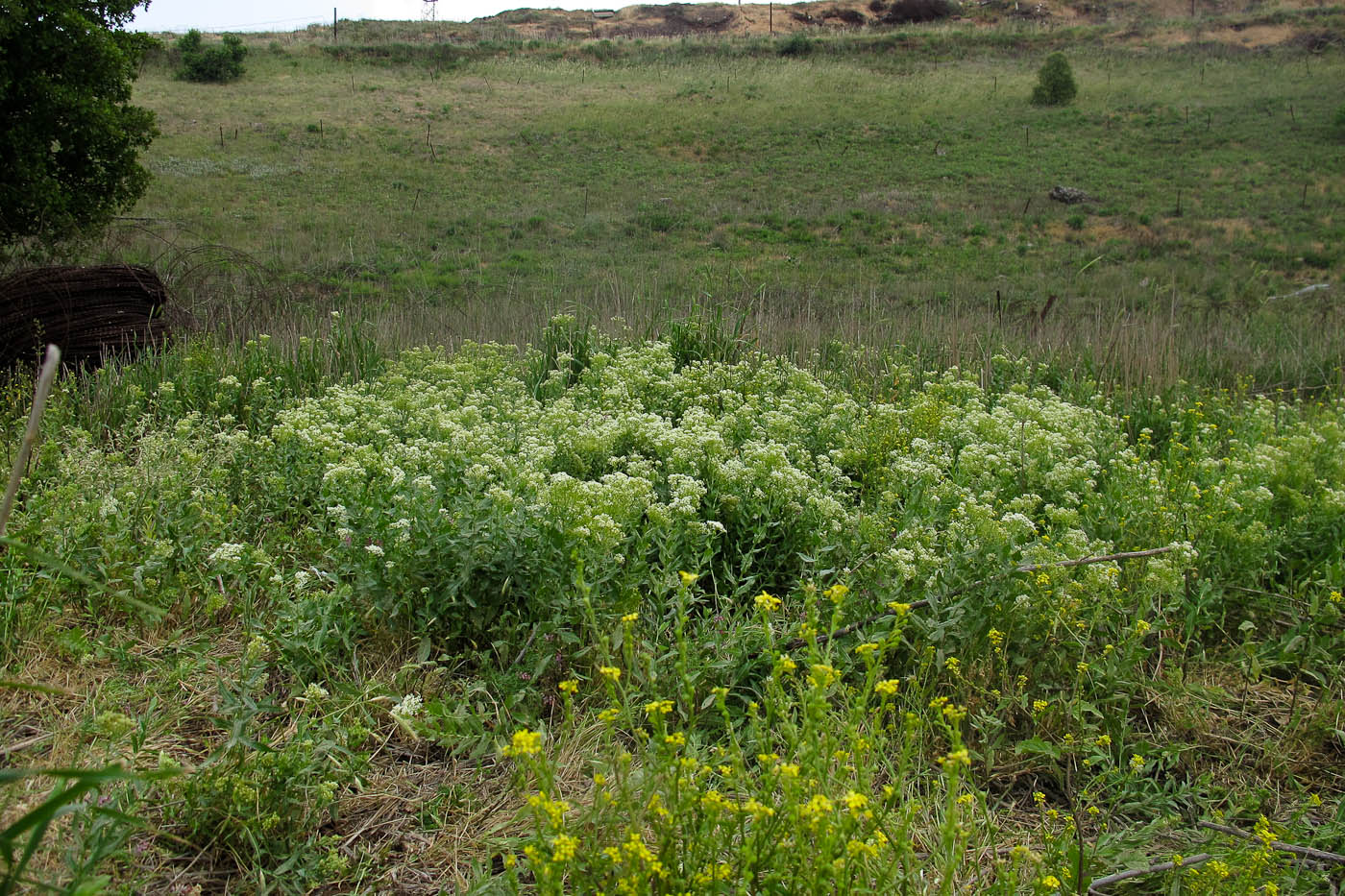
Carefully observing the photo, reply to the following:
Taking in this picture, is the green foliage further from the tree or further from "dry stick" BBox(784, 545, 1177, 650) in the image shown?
the tree

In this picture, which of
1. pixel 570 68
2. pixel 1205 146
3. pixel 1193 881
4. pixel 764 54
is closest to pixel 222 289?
pixel 1193 881

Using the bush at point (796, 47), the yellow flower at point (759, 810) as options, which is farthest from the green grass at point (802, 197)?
the yellow flower at point (759, 810)

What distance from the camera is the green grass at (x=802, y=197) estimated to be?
8.98 m

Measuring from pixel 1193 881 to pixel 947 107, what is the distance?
33.7 meters

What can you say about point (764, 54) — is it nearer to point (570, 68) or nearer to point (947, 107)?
point (570, 68)

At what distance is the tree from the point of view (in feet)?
29.7

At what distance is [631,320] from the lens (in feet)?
25.6

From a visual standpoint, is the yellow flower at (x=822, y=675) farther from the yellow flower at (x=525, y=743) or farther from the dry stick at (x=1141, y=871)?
the dry stick at (x=1141, y=871)

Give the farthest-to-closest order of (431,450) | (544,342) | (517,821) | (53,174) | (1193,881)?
(53,174) → (544,342) → (431,450) → (517,821) → (1193,881)

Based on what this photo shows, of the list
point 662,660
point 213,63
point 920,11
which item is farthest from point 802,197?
point 920,11

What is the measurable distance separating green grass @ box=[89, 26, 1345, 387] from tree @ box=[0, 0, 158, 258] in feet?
6.05

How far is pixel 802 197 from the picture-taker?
23203 mm

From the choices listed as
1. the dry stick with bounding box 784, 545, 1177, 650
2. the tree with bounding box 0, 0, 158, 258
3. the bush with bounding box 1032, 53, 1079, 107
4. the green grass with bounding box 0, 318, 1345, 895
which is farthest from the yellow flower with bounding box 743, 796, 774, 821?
the bush with bounding box 1032, 53, 1079, 107

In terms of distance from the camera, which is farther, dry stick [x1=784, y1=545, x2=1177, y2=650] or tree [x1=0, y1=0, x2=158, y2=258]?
tree [x1=0, y1=0, x2=158, y2=258]
